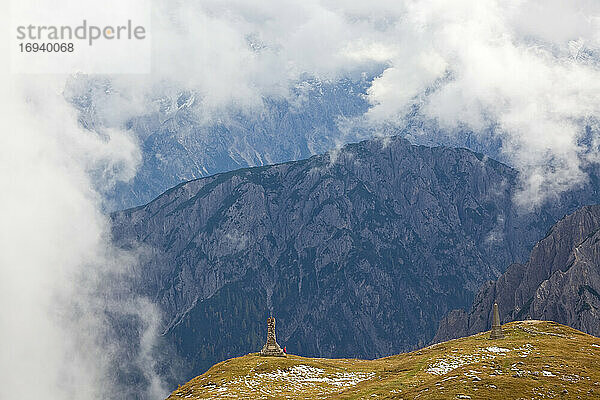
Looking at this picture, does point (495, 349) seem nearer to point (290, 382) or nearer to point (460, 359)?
point (460, 359)

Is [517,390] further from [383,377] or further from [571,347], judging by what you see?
[571,347]

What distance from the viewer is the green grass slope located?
10812cm

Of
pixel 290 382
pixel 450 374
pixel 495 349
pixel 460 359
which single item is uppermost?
pixel 495 349

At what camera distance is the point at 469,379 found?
4419 inches

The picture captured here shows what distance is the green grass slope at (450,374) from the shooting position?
10812 centimetres

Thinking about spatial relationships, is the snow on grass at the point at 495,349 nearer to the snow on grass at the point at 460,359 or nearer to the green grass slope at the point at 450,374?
the snow on grass at the point at 460,359

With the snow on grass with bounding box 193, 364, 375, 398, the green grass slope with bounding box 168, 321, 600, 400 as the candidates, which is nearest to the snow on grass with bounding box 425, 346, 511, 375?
the green grass slope with bounding box 168, 321, 600, 400

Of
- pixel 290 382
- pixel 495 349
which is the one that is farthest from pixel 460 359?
pixel 290 382

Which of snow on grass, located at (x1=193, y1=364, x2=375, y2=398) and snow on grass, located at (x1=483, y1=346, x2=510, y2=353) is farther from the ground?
snow on grass, located at (x1=483, y1=346, x2=510, y2=353)

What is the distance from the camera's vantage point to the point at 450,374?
120 meters

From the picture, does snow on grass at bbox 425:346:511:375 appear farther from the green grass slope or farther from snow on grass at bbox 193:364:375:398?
snow on grass at bbox 193:364:375:398

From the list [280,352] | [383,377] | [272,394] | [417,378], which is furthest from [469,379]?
[280,352]

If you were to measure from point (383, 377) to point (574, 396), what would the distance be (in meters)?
43.6

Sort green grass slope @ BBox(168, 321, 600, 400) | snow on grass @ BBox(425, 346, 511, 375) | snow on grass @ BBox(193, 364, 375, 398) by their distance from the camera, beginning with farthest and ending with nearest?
snow on grass @ BBox(193, 364, 375, 398), snow on grass @ BBox(425, 346, 511, 375), green grass slope @ BBox(168, 321, 600, 400)
